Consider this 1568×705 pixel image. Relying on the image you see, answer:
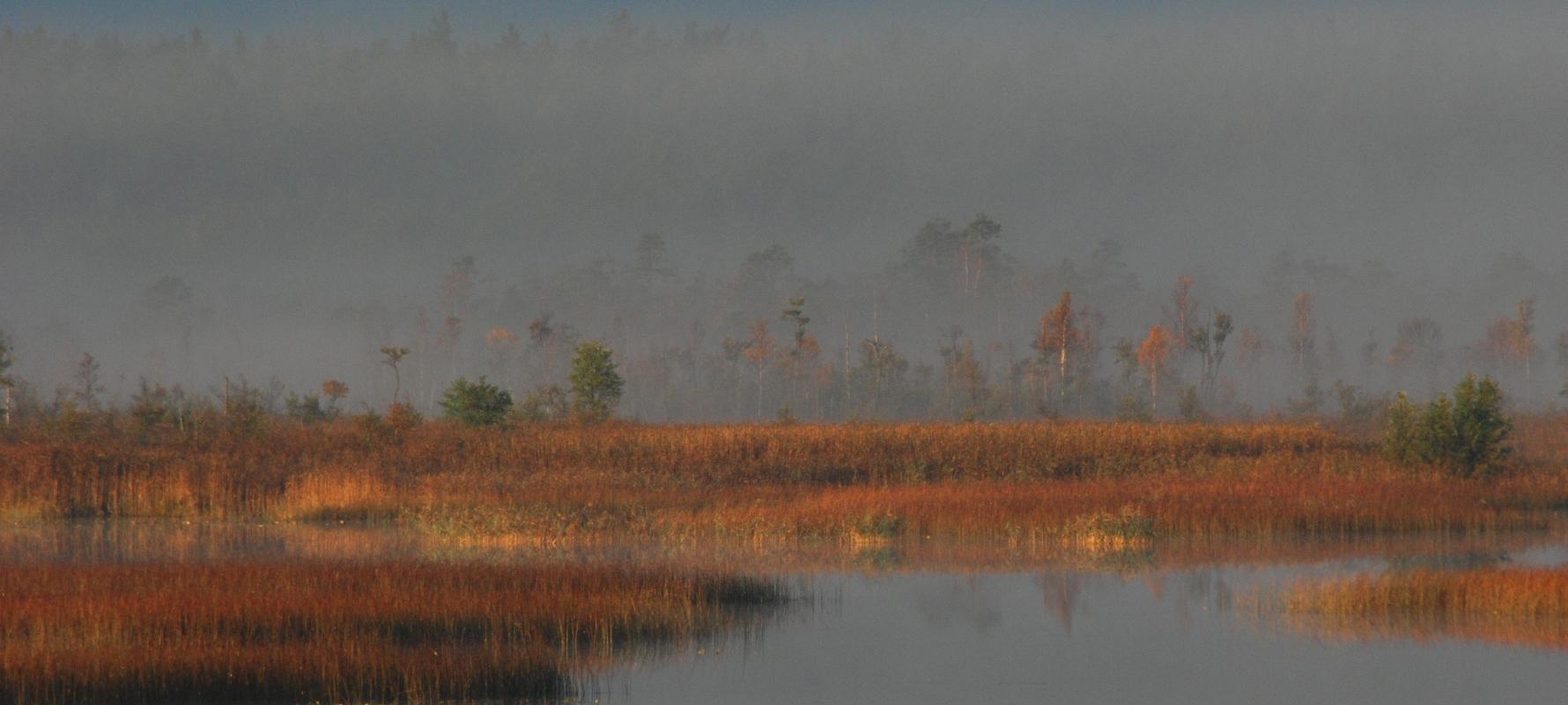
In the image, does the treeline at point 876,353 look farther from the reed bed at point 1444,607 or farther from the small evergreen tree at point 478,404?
the reed bed at point 1444,607

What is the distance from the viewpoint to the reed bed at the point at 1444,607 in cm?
1833

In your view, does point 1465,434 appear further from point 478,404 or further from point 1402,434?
point 478,404

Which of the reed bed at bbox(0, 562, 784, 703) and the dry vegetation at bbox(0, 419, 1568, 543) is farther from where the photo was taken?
the dry vegetation at bbox(0, 419, 1568, 543)

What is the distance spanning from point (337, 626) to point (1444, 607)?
44.1 feet

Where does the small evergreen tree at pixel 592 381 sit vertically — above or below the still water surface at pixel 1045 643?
above

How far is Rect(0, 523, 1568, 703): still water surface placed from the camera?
1564 cm

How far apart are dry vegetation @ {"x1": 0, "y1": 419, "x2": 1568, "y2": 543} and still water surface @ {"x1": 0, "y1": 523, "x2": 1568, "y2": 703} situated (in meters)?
3.88

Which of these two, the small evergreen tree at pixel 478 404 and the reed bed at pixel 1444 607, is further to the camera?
the small evergreen tree at pixel 478 404

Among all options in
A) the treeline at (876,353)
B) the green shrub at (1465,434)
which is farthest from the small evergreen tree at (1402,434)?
the treeline at (876,353)

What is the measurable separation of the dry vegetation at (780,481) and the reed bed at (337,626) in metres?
8.62

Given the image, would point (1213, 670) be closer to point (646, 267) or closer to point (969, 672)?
point (969, 672)

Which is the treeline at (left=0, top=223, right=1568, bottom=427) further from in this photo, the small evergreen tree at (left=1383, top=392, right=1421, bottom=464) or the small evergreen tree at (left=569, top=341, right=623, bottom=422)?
the small evergreen tree at (left=1383, top=392, right=1421, bottom=464)

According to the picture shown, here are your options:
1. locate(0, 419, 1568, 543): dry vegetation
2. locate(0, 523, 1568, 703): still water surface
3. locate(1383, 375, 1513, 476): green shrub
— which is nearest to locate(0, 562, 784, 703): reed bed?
locate(0, 523, 1568, 703): still water surface

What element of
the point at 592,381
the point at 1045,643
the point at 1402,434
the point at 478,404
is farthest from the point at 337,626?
the point at 592,381
